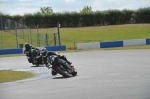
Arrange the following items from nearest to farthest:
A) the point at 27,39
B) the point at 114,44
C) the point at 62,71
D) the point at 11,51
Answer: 1. the point at 62,71
2. the point at 11,51
3. the point at 114,44
4. the point at 27,39

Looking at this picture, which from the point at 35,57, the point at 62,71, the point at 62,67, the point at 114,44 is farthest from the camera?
the point at 114,44

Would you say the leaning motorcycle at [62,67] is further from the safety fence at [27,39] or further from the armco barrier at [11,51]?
the armco barrier at [11,51]

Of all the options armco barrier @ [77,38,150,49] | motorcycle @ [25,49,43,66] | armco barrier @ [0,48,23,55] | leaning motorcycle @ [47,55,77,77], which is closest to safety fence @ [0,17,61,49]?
armco barrier @ [0,48,23,55]

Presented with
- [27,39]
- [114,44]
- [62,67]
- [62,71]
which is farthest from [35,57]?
[27,39]

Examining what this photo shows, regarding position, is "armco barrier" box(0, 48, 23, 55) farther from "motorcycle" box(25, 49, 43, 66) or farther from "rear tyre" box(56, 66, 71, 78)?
"rear tyre" box(56, 66, 71, 78)

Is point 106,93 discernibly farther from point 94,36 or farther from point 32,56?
point 94,36

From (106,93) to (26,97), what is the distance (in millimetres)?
1721

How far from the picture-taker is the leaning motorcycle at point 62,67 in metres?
13.4

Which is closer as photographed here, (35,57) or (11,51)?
(35,57)

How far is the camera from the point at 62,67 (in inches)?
536

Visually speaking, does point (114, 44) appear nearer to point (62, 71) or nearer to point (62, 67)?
point (62, 67)

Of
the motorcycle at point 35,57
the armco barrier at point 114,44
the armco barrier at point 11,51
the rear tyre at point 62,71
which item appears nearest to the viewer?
the rear tyre at point 62,71

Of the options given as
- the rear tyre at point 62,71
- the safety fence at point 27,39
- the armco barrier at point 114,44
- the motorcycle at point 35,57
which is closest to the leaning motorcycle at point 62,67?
the rear tyre at point 62,71

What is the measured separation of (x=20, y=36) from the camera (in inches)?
1538
